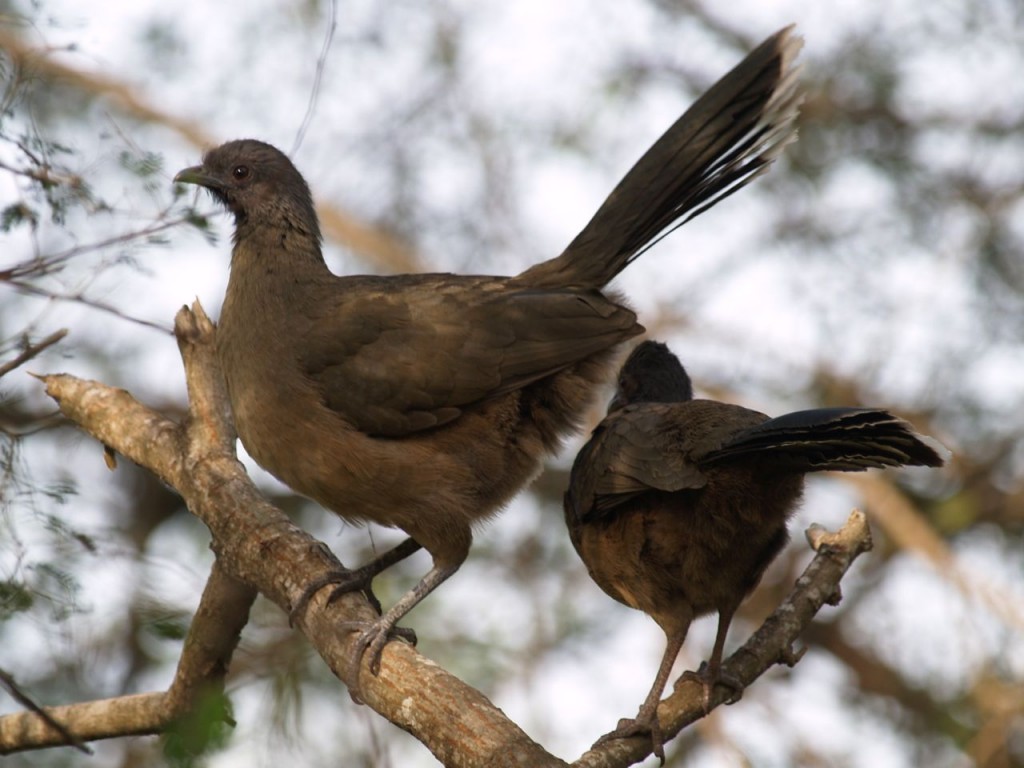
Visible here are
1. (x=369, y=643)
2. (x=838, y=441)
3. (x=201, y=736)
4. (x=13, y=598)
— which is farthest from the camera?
(x=369, y=643)

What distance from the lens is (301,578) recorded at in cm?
438

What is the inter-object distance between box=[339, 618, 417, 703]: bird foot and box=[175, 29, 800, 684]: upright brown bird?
0.07 m

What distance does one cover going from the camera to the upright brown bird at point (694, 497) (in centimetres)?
368

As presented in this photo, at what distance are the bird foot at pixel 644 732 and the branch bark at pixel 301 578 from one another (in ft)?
0.12

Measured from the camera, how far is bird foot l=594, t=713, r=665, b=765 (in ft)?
12.7

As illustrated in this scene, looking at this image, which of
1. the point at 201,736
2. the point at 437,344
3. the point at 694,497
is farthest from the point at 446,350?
the point at 201,736

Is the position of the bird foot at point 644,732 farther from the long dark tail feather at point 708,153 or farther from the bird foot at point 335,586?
the long dark tail feather at point 708,153

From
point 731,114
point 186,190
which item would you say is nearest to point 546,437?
point 731,114

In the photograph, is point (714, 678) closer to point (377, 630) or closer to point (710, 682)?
point (710, 682)

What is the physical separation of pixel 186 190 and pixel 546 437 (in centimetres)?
183

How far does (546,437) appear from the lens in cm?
471

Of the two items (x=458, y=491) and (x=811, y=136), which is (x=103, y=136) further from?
(x=811, y=136)

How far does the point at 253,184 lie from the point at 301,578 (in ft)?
5.86

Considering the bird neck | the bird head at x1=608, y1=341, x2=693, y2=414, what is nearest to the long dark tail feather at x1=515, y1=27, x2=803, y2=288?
the bird head at x1=608, y1=341, x2=693, y2=414
